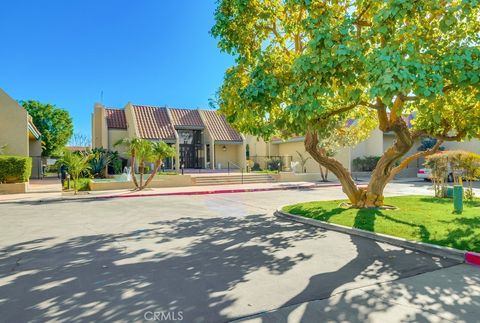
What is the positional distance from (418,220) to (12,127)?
24685 mm

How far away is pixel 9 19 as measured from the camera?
1830 centimetres

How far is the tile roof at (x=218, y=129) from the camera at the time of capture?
3334 centimetres

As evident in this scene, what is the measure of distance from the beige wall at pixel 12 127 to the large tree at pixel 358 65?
1863 centimetres

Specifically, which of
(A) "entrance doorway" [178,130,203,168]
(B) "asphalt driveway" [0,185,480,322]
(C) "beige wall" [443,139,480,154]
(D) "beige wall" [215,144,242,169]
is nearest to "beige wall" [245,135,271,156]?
(D) "beige wall" [215,144,242,169]

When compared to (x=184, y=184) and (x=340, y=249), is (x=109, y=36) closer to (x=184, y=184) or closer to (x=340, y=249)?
(x=184, y=184)

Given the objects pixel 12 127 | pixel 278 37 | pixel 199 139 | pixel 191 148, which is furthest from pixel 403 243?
pixel 199 139

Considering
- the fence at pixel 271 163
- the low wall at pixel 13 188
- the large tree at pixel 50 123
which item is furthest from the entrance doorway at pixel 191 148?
the large tree at pixel 50 123

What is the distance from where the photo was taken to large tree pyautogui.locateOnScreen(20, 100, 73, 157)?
45.5 m

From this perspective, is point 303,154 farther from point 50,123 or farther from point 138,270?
point 50,123

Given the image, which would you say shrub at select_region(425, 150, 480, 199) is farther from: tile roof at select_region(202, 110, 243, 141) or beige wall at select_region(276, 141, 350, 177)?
tile roof at select_region(202, 110, 243, 141)

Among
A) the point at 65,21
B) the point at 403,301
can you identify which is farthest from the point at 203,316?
the point at 65,21

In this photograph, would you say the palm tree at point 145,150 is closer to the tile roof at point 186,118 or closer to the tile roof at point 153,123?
the tile roof at point 153,123

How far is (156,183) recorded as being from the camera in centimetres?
2291

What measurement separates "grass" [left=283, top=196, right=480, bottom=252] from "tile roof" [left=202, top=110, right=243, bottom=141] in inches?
866
